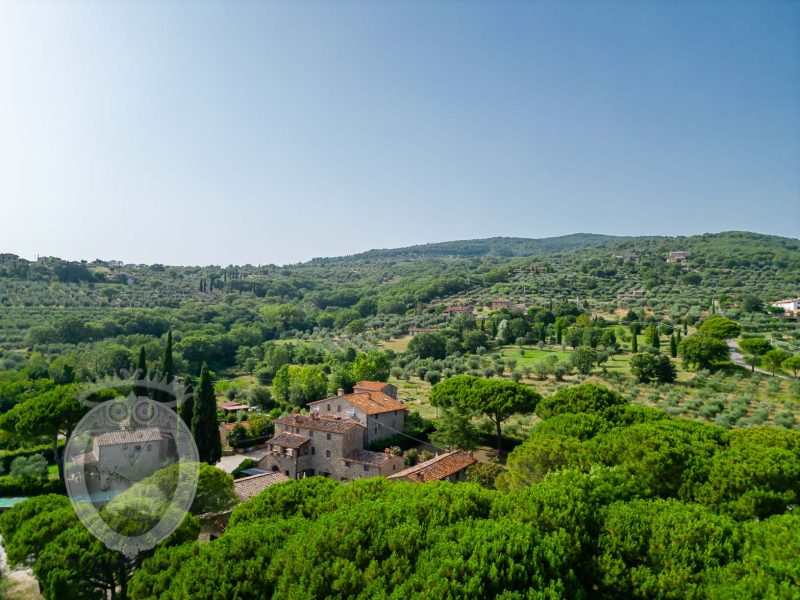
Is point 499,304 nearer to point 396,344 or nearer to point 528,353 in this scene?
point 396,344

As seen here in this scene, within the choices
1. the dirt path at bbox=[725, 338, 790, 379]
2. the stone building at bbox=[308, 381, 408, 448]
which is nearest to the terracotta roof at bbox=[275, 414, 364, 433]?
the stone building at bbox=[308, 381, 408, 448]

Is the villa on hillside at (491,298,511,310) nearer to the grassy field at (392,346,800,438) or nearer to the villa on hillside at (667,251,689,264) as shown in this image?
the grassy field at (392,346,800,438)

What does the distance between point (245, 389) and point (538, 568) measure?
46989 millimetres

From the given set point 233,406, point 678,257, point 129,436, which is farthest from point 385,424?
point 678,257

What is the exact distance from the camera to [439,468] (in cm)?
2494

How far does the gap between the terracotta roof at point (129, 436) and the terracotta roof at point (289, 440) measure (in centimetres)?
644

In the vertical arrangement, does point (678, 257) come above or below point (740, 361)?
above

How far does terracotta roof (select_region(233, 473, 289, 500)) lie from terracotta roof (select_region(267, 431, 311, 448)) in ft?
10.1

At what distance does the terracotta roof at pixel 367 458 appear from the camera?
2690 cm

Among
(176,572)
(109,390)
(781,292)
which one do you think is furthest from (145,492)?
(781,292)

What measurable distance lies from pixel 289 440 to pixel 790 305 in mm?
80542

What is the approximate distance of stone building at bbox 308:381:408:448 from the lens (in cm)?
3219

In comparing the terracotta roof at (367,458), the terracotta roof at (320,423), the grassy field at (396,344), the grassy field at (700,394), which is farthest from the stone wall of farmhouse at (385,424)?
the grassy field at (396,344)

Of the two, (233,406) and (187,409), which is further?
(233,406)
